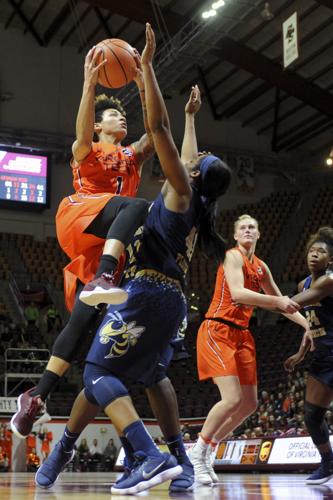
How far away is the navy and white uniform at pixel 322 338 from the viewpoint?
500 cm

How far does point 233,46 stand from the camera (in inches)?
776

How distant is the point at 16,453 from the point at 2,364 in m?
2.99

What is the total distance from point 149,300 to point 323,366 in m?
2.28

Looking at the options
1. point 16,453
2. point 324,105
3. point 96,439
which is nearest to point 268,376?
point 96,439

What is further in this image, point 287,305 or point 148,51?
point 287,305

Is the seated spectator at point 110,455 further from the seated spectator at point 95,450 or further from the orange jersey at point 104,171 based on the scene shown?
the orange jersey at point 104,171

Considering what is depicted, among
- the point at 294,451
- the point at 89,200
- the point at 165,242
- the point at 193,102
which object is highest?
the point at 193,102

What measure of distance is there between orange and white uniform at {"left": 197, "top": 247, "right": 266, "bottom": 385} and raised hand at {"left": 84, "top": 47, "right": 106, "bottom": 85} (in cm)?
171

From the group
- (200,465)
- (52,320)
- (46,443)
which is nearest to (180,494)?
(200,465)

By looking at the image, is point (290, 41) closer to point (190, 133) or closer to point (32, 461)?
point (32, 461)

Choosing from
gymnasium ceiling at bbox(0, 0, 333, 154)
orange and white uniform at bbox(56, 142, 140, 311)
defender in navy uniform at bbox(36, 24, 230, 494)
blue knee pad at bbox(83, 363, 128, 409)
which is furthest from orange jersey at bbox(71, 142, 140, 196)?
gymnasium ceiling at bbox(0, 0, 333, 154)

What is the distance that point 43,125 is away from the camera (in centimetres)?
2195

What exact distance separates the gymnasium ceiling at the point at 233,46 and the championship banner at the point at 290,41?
51.0 inches

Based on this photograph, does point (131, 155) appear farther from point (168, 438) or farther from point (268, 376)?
point (268, 376)
